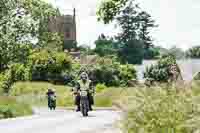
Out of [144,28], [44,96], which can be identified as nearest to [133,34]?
[144,28]

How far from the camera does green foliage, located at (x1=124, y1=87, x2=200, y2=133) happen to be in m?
10.5

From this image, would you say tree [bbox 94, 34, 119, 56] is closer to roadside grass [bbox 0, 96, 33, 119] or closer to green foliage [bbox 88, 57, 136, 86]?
green foliage [bbox 88, 57, 136, 86]

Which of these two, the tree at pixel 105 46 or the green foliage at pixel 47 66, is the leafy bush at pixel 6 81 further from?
the tree at pixel 105 46

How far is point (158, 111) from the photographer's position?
35.8ft

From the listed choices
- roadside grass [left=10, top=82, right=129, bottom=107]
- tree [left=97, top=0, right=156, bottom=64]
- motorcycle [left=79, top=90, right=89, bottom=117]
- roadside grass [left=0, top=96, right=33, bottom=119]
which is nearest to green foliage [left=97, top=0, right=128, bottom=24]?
motorcycle [left=79, top=90, right=89, bottom=117]

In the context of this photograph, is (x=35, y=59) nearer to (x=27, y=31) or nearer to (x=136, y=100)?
(x=27, y=31)

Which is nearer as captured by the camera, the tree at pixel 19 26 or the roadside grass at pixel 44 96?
the roadside grass at pixel 44 96

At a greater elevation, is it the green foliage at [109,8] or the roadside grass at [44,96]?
the green foliage at [109,8]

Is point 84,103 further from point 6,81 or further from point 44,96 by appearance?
point 6,81

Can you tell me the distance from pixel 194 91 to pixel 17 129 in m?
9.46

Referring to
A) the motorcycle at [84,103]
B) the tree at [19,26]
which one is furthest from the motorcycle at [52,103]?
the tree at [19,26]

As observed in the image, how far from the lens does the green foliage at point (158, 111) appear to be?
1049 centimetres

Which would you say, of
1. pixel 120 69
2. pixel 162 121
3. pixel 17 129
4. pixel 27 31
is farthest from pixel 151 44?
pixel 162 121

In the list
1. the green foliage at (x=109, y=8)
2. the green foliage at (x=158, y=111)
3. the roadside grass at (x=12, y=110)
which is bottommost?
the roadside grass at (x=12, y=110)
